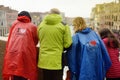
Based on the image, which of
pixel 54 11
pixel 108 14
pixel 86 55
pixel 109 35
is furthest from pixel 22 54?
pixel 108 14

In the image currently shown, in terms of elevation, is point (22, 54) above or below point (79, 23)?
below

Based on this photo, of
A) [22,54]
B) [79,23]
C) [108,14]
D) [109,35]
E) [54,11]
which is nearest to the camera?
[22,54]

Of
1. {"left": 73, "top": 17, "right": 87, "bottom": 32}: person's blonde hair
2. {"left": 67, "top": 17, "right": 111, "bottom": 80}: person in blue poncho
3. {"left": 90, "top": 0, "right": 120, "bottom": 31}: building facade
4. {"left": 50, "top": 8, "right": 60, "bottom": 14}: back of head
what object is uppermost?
{"left": 50, "top": 8, "right": 60, "bottom": 14}: back of head

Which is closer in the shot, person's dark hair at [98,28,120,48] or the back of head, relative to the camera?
the back of head

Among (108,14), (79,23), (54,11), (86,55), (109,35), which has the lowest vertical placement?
(108,14)

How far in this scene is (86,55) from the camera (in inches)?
172

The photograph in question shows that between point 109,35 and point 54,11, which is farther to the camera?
point 109,35

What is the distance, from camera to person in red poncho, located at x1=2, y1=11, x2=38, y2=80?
13.8ft

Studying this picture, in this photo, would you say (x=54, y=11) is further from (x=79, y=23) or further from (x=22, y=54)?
(x=22, y=54)

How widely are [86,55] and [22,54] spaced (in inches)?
31.8

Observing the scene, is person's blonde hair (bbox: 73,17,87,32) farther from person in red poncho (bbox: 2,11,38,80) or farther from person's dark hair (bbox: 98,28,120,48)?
person in red poncho (bbox: 2,11,38,80)

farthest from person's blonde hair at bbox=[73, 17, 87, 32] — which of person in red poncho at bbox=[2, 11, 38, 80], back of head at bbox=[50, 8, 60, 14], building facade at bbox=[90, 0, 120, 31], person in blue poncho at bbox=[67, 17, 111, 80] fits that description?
building facade at bbox=[90, 0, 120, 31]

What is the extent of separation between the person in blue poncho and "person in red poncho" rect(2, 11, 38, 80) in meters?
0.48

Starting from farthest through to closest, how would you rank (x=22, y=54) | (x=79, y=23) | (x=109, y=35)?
(x=109, y=35) → (x=79, y=23) → (x=22, y=54)
